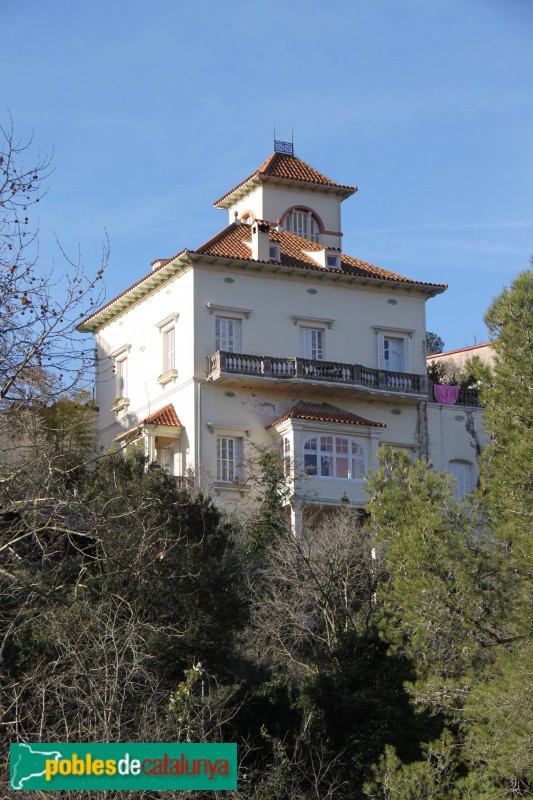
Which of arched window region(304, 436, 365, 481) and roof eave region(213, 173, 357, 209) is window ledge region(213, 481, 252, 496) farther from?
roof eave region(213, 173, 357, 209)

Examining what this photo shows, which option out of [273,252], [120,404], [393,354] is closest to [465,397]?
[393,354]

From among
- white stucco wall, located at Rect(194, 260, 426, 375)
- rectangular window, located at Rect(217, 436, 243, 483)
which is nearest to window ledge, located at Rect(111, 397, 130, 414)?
white stucco wall, located at Rect(194, 260, 426, 375)

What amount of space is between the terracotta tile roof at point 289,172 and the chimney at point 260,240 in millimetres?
4674

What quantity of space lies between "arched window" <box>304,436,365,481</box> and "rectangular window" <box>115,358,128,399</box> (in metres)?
8.15

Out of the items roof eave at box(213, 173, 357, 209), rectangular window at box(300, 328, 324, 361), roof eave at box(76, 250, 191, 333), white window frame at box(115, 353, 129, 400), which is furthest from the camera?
roof eave at box(213, 173, 357, 209)

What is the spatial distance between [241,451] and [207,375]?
2574 millimetres

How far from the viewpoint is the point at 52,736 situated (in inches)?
762

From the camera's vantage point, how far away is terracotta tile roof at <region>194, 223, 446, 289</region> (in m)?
44.1

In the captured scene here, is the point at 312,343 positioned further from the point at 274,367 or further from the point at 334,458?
the point at 334,458

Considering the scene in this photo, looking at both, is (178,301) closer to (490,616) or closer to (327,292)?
(327,292)

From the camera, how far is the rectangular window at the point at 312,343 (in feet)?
146

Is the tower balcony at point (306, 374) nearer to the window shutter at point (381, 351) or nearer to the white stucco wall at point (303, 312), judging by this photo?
the white stucco wall at point (303, 312)

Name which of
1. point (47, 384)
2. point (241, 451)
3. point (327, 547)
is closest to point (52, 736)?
point (47, 384)

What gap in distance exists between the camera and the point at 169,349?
4447cm
